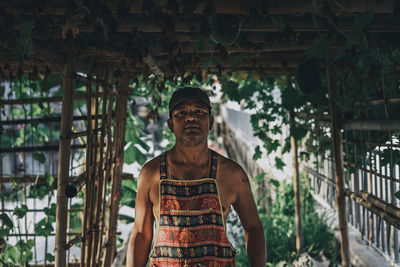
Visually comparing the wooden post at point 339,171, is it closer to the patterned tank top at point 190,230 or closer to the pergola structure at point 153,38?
the pergola structure at point 153,38

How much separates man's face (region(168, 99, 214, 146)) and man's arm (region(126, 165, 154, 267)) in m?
0.28

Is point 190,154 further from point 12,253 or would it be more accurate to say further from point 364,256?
point 12,253

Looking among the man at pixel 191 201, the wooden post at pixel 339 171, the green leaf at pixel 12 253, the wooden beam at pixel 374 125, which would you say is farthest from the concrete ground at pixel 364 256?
the green leaf at pixel 12 253

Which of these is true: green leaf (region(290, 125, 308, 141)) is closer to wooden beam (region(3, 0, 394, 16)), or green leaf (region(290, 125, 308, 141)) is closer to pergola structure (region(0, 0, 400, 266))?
pergola structure (region(0, 0, 400, 266))

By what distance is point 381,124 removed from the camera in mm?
2285

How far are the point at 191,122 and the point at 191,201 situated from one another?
1.28 feet

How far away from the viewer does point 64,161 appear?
2.39m

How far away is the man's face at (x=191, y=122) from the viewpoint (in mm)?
1919

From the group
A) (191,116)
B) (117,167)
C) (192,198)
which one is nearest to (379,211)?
(192,198)

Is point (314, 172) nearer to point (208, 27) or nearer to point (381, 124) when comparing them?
point (381, 124)

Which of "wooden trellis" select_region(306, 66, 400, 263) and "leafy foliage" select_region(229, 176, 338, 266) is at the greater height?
"wooden trellis" select_region(306, 66, 400, 263)

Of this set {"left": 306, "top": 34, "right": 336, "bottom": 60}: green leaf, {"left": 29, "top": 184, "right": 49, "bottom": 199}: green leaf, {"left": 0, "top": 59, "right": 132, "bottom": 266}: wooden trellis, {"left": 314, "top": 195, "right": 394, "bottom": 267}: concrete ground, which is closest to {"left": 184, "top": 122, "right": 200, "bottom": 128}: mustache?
{"left": 0, "top": 59, "right": 132, "bottom": 266}: wooden trellis

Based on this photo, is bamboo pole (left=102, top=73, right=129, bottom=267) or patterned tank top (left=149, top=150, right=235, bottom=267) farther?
bamboo pole (left=102, top=73, right=129, bottom=267)

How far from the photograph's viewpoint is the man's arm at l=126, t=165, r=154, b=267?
6.47 ft
